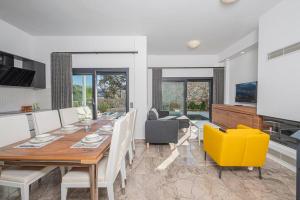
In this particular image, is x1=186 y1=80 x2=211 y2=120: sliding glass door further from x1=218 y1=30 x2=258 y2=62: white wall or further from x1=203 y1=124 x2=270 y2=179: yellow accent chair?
x1=203 y1=124 x2=270 y2=179: yellow accent chair

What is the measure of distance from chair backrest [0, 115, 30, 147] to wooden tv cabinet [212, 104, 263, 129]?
426cm

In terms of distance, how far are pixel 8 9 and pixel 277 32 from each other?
5.05 meters

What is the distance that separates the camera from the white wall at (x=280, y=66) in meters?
2.60

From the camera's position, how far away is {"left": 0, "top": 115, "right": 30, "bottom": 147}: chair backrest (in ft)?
5.92

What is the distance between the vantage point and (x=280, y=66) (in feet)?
9.50

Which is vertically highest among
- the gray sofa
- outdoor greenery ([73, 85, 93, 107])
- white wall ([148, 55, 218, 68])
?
white wall ([148, 55, 218, 68])

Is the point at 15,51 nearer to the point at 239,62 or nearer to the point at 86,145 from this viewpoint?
the point at 86,145

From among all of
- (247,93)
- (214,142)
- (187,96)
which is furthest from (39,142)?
(187,96)

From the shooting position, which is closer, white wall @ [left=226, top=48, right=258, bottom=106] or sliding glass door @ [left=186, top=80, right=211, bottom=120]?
white wall @ [left=226, top=48, right=258, bottom=106]

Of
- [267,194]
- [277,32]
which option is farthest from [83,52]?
[267,194]

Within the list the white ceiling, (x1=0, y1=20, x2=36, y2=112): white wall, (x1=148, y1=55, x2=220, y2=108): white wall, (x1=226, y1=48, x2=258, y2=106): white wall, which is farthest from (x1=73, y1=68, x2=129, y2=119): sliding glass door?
(x1=226, y1=48, x2=258, y2=106): white wall

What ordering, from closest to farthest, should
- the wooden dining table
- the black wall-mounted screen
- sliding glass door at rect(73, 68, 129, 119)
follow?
the wooden dining table → the black wall-mounted screen → sliding glass door at rect(73, 68, 129, 119)

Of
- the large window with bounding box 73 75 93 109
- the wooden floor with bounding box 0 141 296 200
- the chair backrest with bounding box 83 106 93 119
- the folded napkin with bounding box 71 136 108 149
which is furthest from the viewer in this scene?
the large window with bounding box 73 75 93 109

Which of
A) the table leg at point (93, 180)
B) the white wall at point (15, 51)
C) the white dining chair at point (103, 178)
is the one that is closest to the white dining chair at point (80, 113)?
the white wall at point (15, 51)
